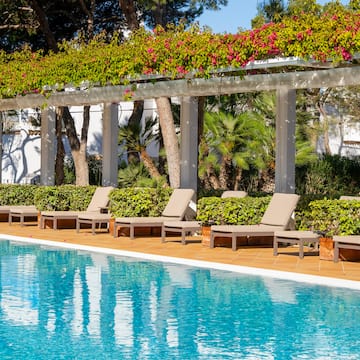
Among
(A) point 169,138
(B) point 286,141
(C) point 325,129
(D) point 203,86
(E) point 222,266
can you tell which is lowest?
(E) point 222,266

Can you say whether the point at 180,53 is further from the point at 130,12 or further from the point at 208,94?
the point at 130,12

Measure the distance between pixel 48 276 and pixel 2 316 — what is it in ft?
11.5

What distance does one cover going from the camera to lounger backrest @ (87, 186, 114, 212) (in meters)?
21.3

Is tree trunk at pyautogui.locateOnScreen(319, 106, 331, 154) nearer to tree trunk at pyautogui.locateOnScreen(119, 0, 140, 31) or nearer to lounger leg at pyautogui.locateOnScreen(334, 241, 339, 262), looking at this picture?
tree trunk at pyautogui.locateOnScreen(119, 0, 140, 31)

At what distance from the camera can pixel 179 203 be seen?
19219 mm

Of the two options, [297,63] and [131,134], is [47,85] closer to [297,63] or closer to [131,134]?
[131,134]

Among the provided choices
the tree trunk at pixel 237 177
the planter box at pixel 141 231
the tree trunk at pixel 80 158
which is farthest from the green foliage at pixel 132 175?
the planter box at pixel 141 231

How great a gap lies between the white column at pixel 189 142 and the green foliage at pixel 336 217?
4780mm

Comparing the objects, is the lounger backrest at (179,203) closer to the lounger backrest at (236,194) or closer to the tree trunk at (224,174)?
the lounger backrest at (236,194)

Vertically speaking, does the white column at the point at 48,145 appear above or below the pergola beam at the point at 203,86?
below

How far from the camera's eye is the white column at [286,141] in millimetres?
18625

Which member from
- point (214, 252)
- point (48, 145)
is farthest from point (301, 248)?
point (48, 145)

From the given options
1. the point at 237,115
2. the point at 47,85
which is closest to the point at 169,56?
the point at 47,85

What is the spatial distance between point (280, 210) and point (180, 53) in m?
3.77
